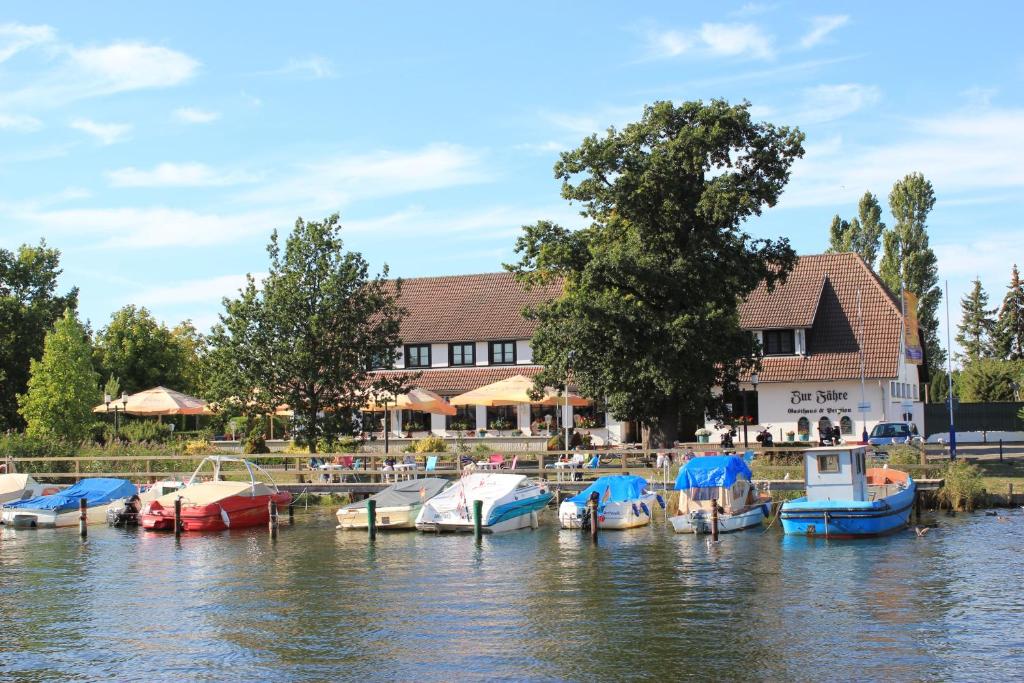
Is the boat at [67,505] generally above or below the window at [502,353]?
below

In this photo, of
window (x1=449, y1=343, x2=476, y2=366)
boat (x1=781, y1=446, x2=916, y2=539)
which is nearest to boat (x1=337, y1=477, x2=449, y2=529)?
boat (x1=781, y1=446, x2=916, y2=539)

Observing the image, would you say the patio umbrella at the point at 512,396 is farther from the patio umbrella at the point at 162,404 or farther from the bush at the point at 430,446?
the patio umbrella at the point at 162,404

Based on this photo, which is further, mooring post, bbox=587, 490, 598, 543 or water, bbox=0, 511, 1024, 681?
mooring post, bbox=587, 490, 598, 543

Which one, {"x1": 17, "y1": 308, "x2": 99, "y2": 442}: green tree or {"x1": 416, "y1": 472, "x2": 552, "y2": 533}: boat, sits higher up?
{"x1": 17, "y1": 308, "x2": 99, "y2": 442}: green tree

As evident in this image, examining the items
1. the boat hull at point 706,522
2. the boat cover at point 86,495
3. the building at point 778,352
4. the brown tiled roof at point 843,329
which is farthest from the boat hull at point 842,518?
the boat cover at point 86,495

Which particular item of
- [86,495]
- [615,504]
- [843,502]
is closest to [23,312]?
[86,495]

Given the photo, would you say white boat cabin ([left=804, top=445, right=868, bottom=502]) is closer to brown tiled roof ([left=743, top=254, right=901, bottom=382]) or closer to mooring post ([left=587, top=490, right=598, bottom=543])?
mooring post ([left=587, top=490, right=598, bottom=543])

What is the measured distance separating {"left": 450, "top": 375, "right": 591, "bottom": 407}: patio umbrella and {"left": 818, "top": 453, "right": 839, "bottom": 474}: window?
1652 centimetres

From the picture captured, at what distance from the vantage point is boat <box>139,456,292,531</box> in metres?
40.8

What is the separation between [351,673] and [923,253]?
78399 mm

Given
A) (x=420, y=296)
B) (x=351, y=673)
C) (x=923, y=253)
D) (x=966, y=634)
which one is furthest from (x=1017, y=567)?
(x=923, y=253)

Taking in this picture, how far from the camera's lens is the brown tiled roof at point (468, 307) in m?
68.4

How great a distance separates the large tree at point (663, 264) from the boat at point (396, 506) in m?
9.04

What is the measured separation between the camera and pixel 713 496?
37.2 meters
